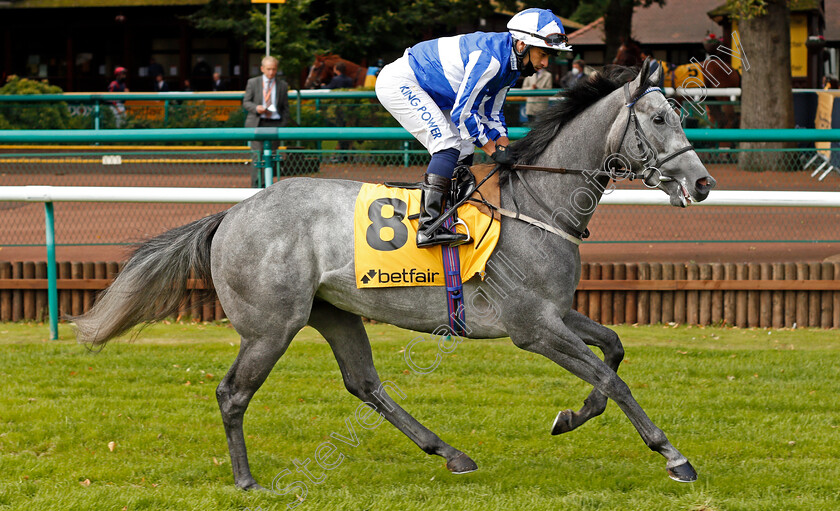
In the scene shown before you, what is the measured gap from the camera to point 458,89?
4316mm

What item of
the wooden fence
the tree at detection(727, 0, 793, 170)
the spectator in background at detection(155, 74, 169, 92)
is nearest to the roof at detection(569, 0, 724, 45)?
the spectator in background at detection(155, 74, 169, 92)

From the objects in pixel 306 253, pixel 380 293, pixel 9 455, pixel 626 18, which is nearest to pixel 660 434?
pixel 380 293

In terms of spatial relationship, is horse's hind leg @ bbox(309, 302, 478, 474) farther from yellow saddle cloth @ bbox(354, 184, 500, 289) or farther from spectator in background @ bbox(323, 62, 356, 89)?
spectator in background @ bbox(323, 62, 356, 89)

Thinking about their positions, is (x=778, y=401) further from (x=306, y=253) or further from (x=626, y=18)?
(x=626, y=18)

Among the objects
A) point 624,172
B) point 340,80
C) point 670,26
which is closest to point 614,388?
point 624,172

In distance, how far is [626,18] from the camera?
2202 centimetres

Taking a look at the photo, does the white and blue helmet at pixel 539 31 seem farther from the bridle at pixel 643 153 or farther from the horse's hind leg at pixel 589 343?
the horse's hind leg at pixel 589 343

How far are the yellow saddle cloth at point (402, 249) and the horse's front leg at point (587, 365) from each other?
0.34 meters

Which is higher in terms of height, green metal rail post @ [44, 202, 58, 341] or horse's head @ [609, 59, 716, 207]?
horse's head @ [609, 59, 716, 207]

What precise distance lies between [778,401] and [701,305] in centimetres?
192

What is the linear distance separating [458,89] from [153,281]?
1.68 meters

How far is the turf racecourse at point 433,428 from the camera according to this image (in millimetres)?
4168

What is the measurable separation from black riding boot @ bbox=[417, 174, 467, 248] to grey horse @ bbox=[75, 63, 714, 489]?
0.21m

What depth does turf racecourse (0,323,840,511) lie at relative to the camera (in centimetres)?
417
